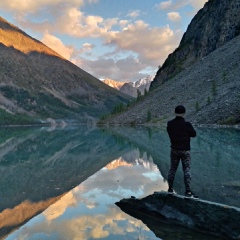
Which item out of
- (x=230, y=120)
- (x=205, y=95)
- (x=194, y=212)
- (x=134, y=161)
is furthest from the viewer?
(x=205, y=95)

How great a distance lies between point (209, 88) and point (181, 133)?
10273cm

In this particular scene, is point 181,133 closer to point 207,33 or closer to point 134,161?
point 134,161

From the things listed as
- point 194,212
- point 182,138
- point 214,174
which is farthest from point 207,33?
point 194,212

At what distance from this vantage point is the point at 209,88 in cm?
11250

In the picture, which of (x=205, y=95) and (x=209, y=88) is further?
(x=209, y=88)

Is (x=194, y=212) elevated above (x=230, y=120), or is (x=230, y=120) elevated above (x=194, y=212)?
(x=230, y=120)

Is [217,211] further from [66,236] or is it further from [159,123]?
→ [159,123]

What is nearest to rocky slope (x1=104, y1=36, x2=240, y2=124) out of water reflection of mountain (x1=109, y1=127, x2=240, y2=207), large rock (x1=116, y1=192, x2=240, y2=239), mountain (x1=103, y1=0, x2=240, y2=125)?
mountain (x1=103, y1=0, x2=240, y2=125)

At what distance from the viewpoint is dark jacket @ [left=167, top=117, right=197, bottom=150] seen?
45.0 feet

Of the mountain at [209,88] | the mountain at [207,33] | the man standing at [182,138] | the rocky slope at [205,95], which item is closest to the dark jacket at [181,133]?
the man standing at [182,138]

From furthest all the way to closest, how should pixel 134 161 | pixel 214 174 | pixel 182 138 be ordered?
pixel 134 161 < pixel 214 174 < pixel 182 138

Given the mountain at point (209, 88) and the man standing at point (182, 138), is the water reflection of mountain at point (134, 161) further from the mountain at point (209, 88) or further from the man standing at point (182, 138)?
the mountain at point (209, 88)

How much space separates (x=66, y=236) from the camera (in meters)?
11.7

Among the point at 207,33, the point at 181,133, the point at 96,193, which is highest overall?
the point at 207,33
